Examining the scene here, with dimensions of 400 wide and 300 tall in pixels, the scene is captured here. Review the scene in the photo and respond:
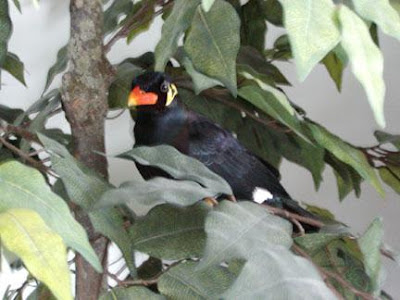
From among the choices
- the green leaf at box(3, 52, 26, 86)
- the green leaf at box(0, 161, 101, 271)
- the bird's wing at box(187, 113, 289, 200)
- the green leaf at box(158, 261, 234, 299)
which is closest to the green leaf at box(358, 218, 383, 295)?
the green leaf at box(158, 261, 234, 299)

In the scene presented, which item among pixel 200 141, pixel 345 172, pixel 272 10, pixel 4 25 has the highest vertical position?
pixel 4 25

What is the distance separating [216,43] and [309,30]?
0.21 metres

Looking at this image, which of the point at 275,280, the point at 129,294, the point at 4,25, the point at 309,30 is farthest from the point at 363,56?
the point at 4,25

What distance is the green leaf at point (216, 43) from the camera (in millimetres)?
637

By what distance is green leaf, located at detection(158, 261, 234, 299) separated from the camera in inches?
22.4

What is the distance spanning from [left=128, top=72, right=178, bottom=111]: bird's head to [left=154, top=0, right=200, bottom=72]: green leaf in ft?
0.66

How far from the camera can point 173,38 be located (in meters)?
0.62

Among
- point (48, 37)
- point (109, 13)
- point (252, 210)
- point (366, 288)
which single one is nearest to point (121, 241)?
point (252, 210)

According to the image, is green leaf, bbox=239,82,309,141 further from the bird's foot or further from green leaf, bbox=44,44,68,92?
green leaf, bbox=44,44,68,92

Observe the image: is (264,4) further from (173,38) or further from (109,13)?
(173,38)

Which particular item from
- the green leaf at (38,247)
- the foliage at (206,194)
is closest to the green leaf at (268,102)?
the foliage at (206,194)

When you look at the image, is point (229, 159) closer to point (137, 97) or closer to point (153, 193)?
point (137, 97)

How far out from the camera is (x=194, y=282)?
570mm

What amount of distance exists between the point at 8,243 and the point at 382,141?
1.93 feet
